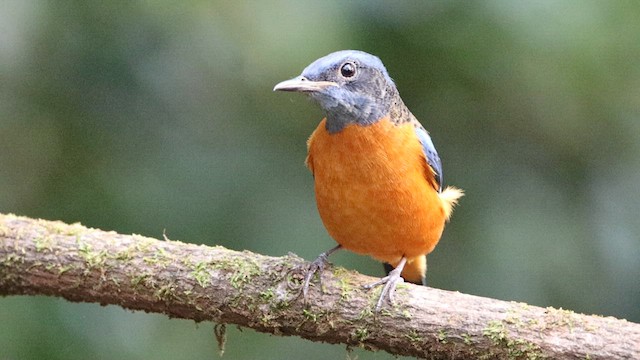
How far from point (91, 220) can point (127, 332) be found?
0.76 metres

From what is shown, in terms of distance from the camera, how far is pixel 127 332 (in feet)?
19.0

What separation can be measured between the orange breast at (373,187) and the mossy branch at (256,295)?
0.28 metres

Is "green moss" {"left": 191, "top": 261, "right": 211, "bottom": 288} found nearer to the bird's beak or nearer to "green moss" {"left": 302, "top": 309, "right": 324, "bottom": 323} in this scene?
"green moss" {"left": 302, "top": 309, "right": 324, "bottom": 323}

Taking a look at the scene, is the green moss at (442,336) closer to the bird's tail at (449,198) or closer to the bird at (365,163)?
the bird at (365,163)

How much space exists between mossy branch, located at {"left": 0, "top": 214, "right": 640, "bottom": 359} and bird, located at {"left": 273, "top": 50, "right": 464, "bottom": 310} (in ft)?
0.67

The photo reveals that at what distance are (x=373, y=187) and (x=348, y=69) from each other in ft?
2.06

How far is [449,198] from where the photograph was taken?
5293 mm

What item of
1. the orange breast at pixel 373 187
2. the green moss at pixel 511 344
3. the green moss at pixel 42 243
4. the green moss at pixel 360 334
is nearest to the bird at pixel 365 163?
the orange breast at pixel 373 187

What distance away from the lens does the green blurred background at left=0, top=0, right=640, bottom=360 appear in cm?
551

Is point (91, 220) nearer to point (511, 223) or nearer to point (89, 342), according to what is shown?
point (89, 342)

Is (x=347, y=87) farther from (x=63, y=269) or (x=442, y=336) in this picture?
(x=63, y=269)

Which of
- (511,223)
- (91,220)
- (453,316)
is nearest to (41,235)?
(91,220)

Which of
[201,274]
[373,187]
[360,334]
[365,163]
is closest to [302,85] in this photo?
[365,163]

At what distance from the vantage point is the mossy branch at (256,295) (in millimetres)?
4152
